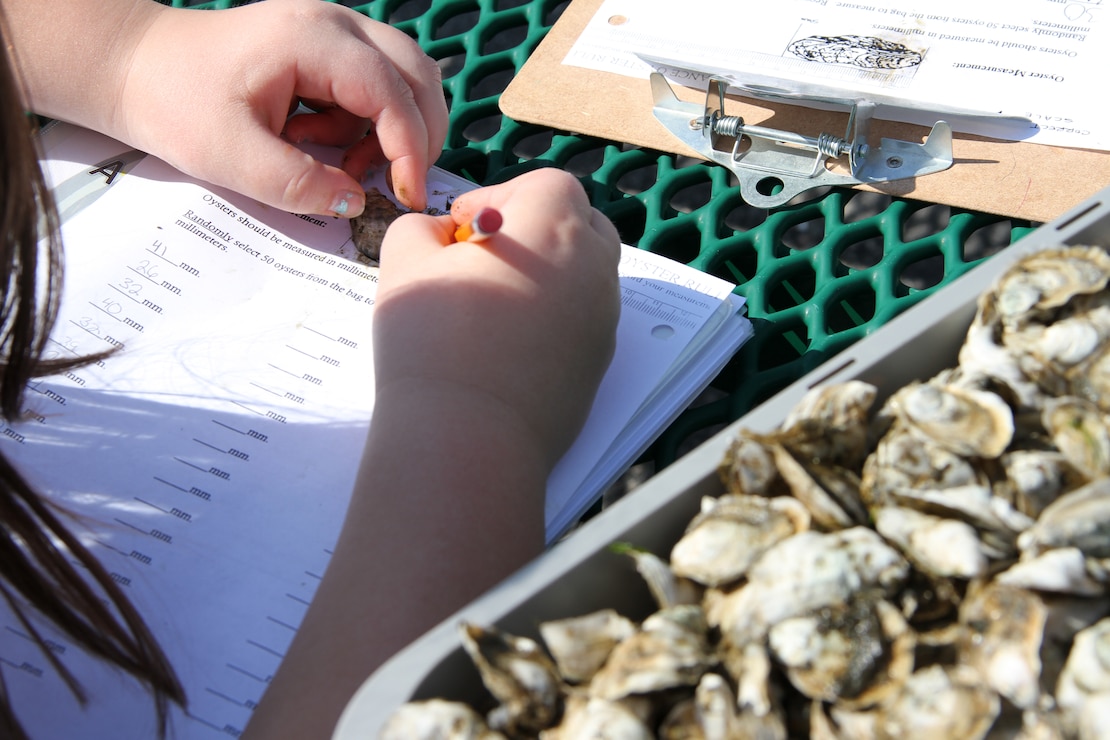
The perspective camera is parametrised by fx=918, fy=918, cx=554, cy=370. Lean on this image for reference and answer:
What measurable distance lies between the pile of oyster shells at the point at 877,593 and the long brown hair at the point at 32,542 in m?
0.28

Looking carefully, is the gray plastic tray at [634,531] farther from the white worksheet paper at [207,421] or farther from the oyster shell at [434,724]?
the white worksheet paper at [207,421]

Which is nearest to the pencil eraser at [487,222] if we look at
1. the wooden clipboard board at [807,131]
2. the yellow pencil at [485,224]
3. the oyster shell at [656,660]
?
the yellow pencil at [485,224]

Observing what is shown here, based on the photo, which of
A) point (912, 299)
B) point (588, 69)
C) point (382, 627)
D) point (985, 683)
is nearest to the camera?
point (985, 683)

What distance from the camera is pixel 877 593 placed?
0.35 metres

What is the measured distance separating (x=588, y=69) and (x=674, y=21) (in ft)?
0.34

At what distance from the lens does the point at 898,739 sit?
32 cm

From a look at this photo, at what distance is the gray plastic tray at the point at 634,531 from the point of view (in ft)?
1.17

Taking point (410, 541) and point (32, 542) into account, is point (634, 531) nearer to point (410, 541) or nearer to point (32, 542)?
point (410, 541)

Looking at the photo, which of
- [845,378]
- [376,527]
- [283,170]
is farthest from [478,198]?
[845,378]

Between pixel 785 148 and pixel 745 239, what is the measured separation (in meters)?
0.10

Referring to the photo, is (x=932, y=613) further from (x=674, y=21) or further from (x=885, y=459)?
(x=674, y=21)

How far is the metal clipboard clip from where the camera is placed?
0.78m

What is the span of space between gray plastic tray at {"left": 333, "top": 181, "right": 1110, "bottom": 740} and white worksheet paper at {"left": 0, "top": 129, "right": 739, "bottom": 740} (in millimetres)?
232

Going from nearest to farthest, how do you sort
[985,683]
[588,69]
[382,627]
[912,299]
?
[985,683], [382,627], [912,299], [588,69]
